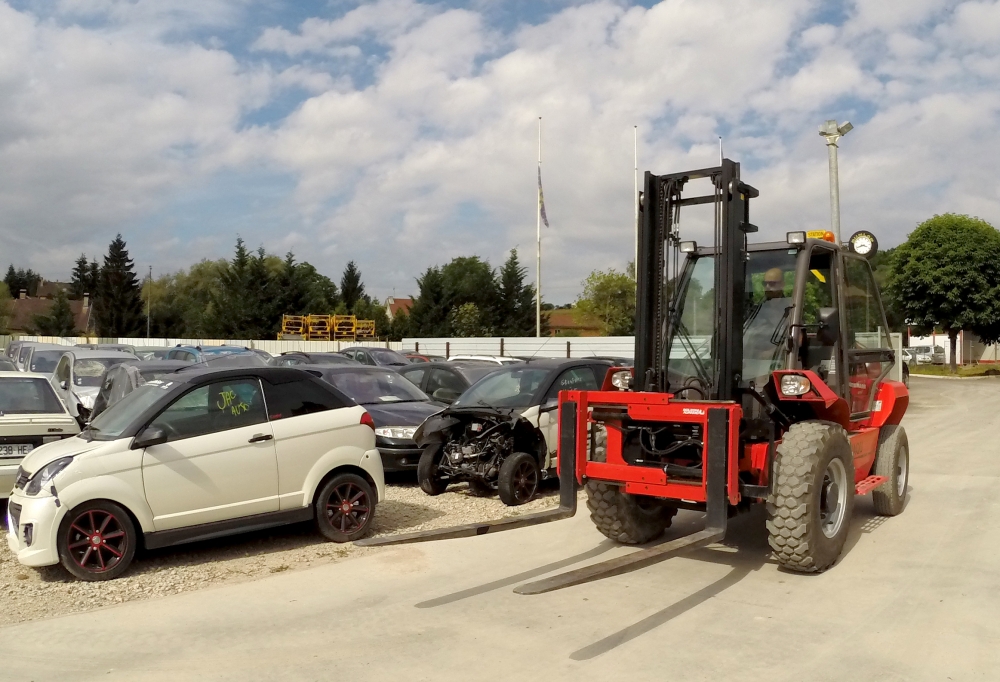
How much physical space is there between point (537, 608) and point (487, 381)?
566 cm

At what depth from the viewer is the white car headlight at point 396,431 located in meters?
11.3

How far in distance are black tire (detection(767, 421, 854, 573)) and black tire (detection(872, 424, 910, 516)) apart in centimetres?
214

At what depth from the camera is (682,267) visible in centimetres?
762

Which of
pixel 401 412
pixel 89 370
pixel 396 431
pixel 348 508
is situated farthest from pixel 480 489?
pixel 89 370

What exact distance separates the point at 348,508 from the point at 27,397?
4404mm

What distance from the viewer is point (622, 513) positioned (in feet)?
25.1

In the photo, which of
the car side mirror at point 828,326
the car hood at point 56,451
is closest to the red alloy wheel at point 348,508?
the car hood at point 56,451

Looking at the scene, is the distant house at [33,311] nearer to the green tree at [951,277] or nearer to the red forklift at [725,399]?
the green tree at [951,277]

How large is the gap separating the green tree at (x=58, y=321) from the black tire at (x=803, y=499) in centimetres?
9191

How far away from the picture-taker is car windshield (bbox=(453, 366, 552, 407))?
10945mm

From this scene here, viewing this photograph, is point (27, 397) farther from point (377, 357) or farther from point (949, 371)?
point (949, 371)

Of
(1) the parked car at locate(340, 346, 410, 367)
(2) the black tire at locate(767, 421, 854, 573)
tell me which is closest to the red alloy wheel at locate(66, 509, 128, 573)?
(2) the black tire at locate(767, 421, 854, 573)

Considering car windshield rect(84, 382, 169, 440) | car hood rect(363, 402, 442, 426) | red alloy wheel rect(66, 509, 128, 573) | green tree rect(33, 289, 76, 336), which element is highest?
green tree rect(33, 289, 76, 336)

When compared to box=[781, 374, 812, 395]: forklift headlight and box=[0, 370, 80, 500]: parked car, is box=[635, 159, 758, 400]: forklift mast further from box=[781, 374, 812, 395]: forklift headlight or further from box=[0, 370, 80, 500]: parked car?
box=[0, 370, 80, 500]: parked car
